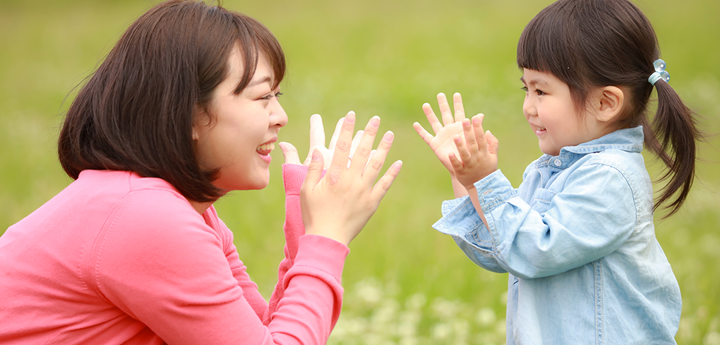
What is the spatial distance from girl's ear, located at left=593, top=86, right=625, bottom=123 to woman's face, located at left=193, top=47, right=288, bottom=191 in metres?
1.04

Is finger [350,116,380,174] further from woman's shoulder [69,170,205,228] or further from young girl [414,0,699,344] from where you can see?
woman's shoulder [69,170,205,228]

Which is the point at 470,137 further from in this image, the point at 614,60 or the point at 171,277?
the point at 171,277

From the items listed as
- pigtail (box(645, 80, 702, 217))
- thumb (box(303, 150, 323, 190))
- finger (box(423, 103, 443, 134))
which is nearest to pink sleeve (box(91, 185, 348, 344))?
thumb (box(303, 150, 323, 190))

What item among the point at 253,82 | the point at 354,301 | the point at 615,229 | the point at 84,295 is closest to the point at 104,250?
the point at 84,295

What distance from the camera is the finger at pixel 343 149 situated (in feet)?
5.72

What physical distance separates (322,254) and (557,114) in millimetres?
906

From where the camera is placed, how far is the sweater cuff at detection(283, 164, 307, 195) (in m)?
2.11

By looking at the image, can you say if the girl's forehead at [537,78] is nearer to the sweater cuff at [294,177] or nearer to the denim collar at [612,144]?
the denim collar at [612,144]

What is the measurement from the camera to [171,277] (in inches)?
55.2

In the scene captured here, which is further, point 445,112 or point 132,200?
point 445,112

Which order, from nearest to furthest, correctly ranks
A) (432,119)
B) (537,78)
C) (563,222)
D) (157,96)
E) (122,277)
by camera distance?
(122,277), (157,96), (563,222), (537,78), (432,119)

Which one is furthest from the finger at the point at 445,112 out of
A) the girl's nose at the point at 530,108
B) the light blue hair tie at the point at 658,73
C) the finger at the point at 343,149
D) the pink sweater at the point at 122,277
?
the pink sweater at the point at 122,277

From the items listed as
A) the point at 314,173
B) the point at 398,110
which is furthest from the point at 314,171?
the point at 398,110

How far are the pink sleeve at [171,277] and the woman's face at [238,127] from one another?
257 mm
